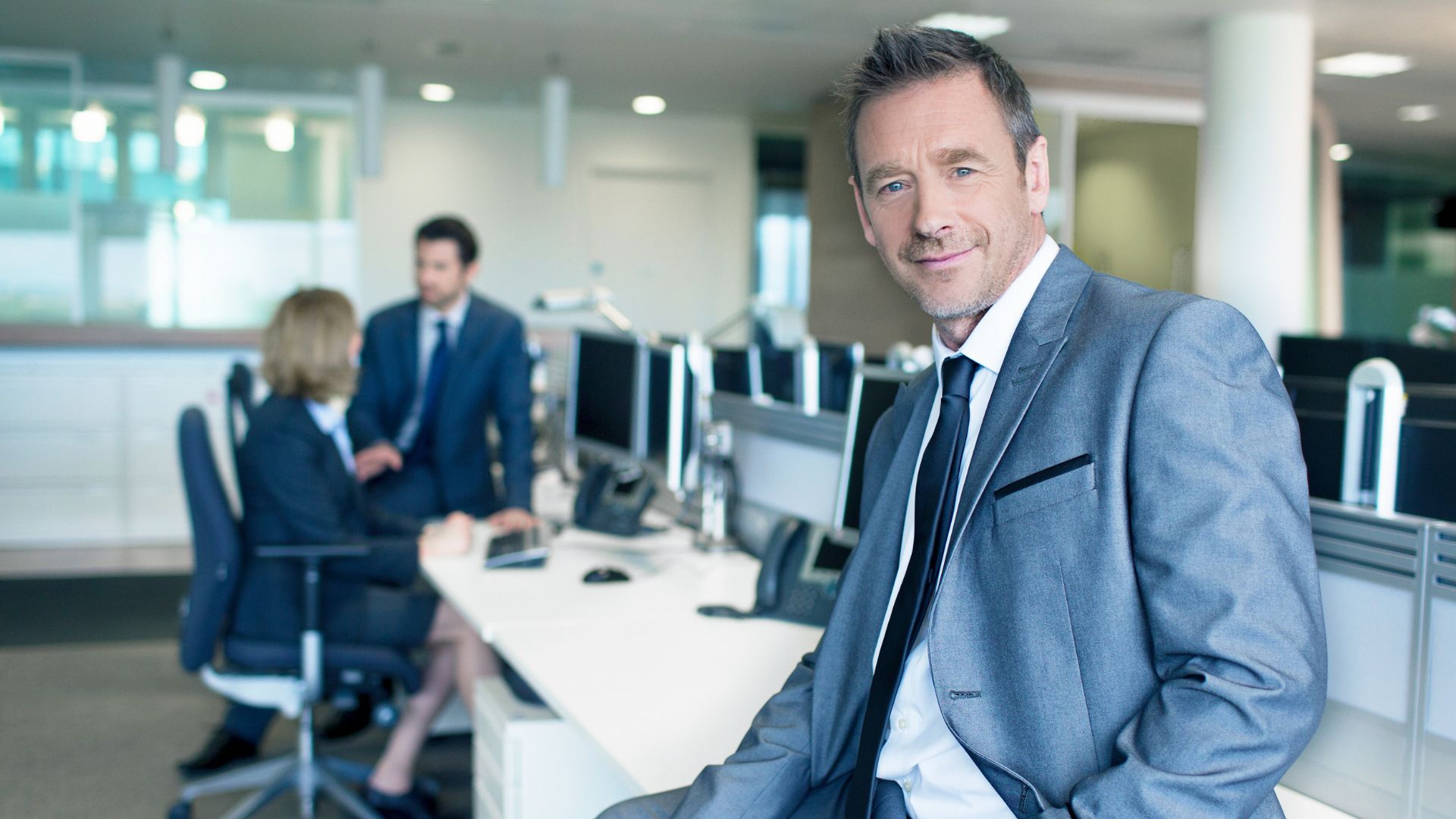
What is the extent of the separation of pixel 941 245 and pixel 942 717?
46cm

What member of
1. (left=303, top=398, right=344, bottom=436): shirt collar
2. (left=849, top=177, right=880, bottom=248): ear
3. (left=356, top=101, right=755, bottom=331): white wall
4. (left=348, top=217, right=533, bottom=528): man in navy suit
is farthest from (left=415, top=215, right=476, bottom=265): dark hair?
(left=356, top=101, right=755, bottom=331): white wall

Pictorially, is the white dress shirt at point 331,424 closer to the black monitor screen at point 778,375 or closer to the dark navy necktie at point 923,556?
the black monitor screen at point 778,375

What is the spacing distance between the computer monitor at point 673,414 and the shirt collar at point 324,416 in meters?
0.76

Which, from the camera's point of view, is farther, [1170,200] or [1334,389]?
[1170,200]

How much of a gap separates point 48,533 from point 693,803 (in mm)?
6221

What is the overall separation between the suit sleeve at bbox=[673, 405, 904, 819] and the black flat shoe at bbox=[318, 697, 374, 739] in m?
2.46

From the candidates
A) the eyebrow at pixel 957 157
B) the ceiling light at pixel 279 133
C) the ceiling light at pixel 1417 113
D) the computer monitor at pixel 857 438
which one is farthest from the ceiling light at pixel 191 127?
the ceiling light at pixel 1417 113

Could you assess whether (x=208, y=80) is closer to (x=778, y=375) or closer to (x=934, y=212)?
(x=778, y=375)

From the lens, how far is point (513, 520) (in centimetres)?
316

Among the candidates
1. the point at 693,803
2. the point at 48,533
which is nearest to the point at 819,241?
the point at 48,533

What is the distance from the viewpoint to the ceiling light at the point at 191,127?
7211mm

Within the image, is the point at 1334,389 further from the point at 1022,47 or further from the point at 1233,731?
the point at 1022,47

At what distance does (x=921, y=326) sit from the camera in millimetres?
8250

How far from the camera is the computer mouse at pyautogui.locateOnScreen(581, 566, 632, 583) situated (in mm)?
2592
